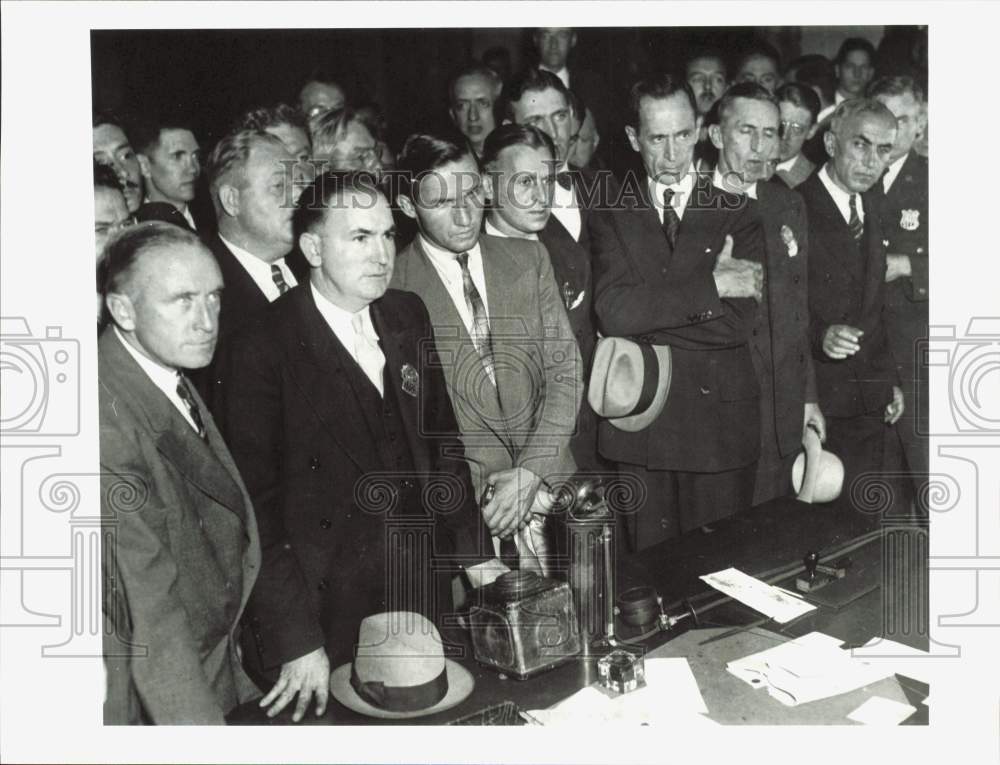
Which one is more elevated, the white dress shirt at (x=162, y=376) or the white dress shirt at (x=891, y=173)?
the white dress shirt at (x=891, y=173)

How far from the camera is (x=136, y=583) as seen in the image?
2756mm

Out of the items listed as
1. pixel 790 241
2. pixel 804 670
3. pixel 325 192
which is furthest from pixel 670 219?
pixel 804 670

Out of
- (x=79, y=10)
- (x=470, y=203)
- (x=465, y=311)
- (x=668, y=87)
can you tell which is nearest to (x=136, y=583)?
(x=465, y=311)

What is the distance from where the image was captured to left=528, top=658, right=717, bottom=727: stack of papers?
247cm

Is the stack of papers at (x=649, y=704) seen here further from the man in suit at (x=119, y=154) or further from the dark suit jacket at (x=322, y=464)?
the man in suit at (x=119, y=154)

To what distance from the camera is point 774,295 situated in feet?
10.5

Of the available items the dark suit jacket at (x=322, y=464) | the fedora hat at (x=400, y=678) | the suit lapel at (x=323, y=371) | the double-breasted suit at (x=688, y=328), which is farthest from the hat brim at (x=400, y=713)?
the double-breasted suit at (x=688, y=328)

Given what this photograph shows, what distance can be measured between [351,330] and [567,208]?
766 millimetres

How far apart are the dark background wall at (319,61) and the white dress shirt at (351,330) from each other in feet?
1.73

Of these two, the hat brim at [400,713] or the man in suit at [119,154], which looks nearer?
the hat brim at [400,713]

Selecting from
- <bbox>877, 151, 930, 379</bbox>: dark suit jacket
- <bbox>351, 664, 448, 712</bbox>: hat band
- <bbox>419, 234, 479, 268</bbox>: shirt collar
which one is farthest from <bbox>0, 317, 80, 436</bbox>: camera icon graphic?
<bbox>877, 151, 930, 379</bbox>: dark suit jacket

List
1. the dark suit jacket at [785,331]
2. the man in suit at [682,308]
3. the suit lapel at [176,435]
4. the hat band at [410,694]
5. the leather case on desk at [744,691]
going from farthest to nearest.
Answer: the dark suit jacket at [785,331]
the man in suit at [682,308]
the suit lapel at [176,435]
the leather case on desk at [744,691]
the hat band at [410,694]

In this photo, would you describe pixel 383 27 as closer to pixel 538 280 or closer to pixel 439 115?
pixel 439 115

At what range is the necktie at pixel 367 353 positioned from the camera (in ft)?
9.51
